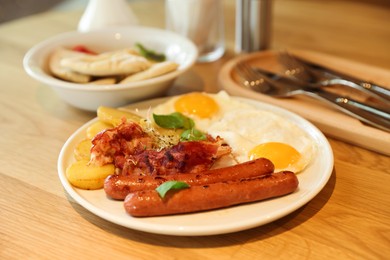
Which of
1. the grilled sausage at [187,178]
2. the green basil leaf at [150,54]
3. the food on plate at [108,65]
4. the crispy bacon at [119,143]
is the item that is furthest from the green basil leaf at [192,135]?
the green basil leaf at [150,54]

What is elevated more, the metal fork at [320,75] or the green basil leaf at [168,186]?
the green basil leaf at [168,186]

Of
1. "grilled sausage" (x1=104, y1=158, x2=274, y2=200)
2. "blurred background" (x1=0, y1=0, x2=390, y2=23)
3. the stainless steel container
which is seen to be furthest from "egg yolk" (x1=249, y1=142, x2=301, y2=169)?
"blurred background" (x1=0, y1=0, x2=390, y2=23)

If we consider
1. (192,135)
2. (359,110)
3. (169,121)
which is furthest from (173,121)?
(359,110)

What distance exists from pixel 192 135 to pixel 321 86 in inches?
30.9

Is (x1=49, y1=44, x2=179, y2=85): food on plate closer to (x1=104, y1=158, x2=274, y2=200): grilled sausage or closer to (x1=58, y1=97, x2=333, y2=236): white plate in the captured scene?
(x1=58, y1=97, x2=333, y2=236): white plate

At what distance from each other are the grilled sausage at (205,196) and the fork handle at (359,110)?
0.58 m

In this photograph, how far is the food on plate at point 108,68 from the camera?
2021mm

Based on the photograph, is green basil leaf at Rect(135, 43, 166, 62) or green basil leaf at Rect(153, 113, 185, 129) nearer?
green basil leaf at Rect(153, 113, 185, 129)

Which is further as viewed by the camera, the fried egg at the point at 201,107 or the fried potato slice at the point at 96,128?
the fried egg at the point at 201,107

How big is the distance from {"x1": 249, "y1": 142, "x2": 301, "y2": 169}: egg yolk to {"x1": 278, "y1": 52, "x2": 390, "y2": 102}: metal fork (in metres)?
0.58

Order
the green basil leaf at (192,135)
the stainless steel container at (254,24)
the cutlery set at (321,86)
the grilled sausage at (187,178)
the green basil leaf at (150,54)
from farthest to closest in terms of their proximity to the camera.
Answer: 1. the stainless steel container at (254,24)
2. the green basil leaf at (150,54)
3. the cutlery set at (321,86)
4. the green basil leaf at (192,135)
5. the grilled sausage at (187,178)

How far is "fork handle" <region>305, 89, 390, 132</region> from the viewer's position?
6.04 feet

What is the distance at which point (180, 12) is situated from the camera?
2574mm

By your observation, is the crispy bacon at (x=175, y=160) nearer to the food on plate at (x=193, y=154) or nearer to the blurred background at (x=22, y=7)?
the food on plate at (x=193, y=154)
